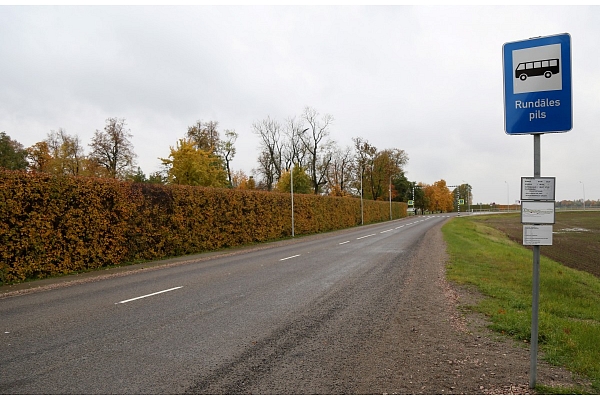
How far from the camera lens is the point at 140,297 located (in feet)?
27.8

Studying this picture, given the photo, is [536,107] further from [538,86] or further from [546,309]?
[546,309]

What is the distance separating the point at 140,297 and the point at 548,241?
796cm

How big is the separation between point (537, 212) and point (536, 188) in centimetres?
23

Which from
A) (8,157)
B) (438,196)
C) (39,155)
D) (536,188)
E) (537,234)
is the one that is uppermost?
(39,155)

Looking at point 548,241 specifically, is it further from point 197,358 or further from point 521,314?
point 197,358

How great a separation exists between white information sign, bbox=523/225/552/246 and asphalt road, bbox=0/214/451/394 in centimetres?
230

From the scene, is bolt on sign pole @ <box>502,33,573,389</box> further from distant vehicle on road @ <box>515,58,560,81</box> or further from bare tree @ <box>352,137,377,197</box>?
bare tree @ <box>352,137,377,197</box>

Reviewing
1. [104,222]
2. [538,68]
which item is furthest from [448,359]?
[104,222]

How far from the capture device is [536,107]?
365 cm

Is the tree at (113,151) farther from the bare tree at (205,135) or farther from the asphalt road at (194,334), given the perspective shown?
the asphalt road at (194,334)

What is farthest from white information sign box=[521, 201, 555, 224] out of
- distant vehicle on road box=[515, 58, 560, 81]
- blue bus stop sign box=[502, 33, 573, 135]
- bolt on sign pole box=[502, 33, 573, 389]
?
distant vehicle on road box=[515, 58, 560, 81]

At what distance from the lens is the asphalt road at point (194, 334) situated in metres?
3.96

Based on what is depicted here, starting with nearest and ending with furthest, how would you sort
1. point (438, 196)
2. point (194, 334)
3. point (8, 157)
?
point (194, 334), point (8, 157), point (438, 196)

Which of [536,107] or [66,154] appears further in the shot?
[66,154]
